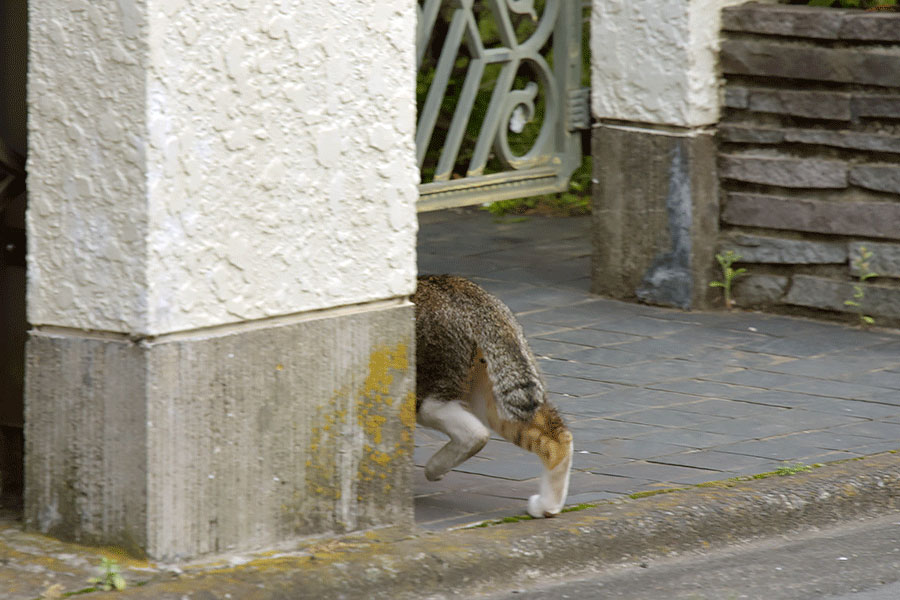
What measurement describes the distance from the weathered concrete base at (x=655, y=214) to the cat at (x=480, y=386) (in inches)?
108

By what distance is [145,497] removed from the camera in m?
3.59

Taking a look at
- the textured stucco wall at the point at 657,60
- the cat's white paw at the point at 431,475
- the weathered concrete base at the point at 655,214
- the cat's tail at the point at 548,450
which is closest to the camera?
the cat's tail at the point at 548,450

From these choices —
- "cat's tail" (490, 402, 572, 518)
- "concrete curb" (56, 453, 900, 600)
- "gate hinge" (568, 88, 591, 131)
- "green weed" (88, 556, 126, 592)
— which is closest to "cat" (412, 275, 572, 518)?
"cat's tail" (490, 402, 572, 518)

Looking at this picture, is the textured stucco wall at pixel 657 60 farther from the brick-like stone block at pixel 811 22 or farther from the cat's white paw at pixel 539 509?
the cat's white paw at pixel 539 509

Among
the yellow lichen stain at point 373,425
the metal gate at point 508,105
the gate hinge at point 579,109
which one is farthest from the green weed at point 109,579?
the gate hinge at point 579,109

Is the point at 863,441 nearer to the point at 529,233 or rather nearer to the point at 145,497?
the point at 145,497

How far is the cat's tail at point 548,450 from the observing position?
13.7 feet

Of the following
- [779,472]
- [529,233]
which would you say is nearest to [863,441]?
[779,472]

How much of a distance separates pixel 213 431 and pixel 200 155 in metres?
0.65

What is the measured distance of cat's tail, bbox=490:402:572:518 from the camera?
4.18m

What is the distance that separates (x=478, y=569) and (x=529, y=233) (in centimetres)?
507

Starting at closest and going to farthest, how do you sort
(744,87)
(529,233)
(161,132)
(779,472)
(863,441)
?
(161,132), (779,472), (863,441), (744,87), (529,233)

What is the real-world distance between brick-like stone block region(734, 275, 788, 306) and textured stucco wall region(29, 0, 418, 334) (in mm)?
3428

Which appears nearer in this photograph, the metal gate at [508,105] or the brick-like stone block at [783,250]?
the brick-like stone block at [783,250]
